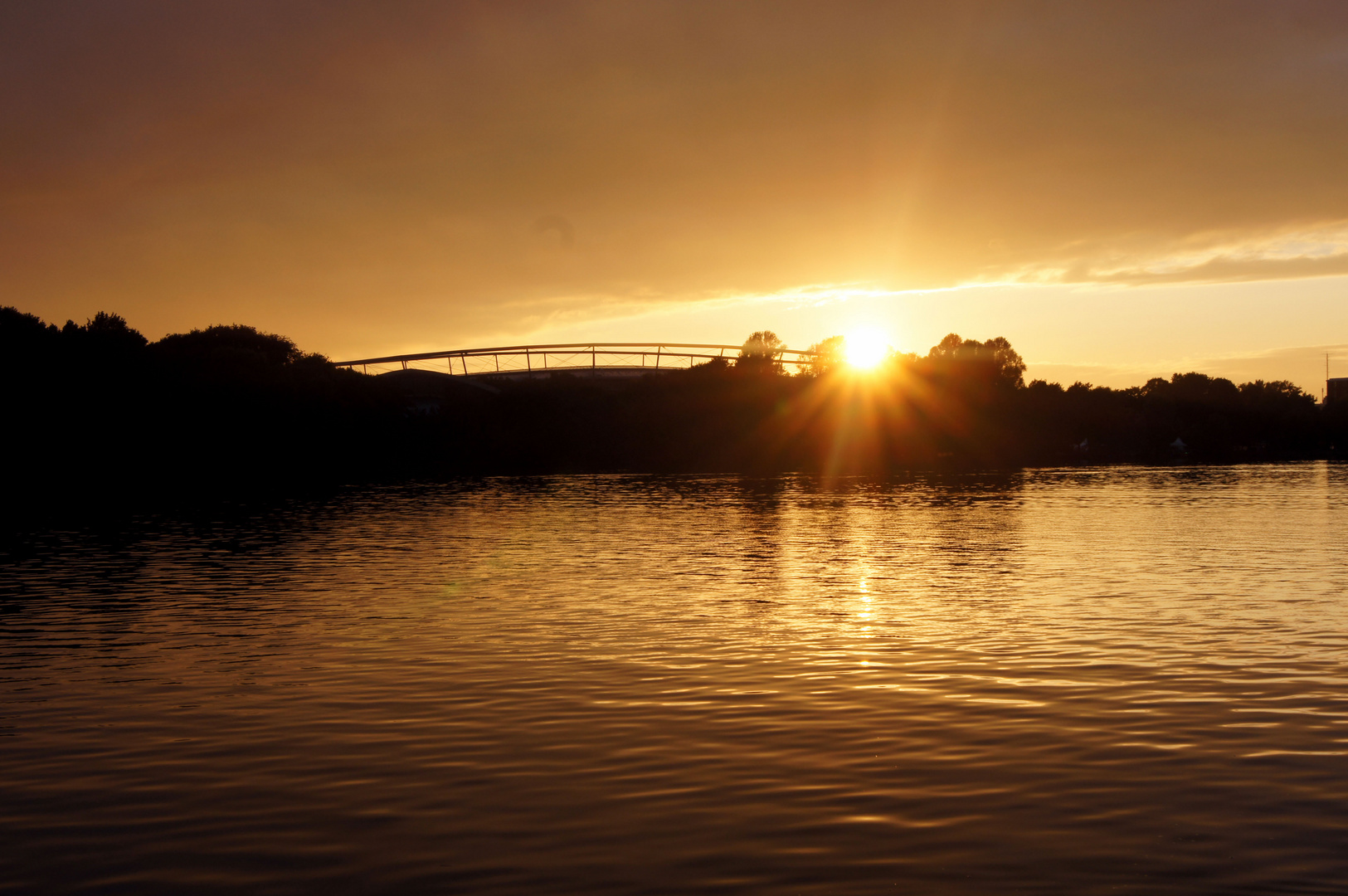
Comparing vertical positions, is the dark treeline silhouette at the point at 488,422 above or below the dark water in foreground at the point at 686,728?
above

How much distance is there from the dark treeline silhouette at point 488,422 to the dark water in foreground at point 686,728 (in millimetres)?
86050

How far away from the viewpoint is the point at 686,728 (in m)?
15.9

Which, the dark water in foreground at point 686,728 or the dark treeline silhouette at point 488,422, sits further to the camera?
the dark treeline silhouette at point 488,422

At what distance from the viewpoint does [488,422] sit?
169 m

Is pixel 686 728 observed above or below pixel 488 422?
below

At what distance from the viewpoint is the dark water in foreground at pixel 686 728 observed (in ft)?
35.8

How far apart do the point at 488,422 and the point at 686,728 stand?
6132 inches

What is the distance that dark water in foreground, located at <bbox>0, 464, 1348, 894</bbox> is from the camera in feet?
35.8

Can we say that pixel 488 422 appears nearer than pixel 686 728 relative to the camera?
No

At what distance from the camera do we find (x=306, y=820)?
1218 centimetres

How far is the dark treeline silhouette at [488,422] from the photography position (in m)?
117

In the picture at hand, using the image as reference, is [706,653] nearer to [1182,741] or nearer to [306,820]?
[1182,741]

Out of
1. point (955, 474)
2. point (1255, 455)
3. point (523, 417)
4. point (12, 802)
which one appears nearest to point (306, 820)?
point (12, 802)

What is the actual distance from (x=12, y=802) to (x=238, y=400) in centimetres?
13207
